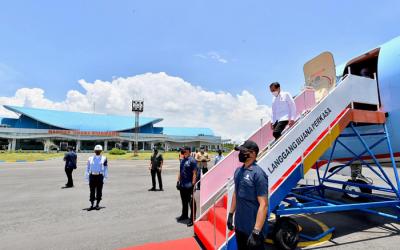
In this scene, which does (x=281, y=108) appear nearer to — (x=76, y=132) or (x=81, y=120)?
(x=76, y=132)

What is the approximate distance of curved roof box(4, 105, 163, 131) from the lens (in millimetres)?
87094

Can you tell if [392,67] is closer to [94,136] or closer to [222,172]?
[222,172]

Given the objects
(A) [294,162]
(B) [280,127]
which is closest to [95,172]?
(B) [280,127]

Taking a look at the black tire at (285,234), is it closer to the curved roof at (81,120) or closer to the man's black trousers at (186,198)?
the man's black trousers at (186,198)

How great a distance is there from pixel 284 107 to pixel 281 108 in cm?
8

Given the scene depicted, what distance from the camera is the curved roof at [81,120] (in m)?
87.1

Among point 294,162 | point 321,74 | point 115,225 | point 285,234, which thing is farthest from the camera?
point 321,74

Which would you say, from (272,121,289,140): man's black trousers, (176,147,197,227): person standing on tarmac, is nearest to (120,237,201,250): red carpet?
A: (176,147,197,227): person standing on tarmac

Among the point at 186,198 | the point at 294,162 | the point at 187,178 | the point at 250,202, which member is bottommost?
the point at 186,198

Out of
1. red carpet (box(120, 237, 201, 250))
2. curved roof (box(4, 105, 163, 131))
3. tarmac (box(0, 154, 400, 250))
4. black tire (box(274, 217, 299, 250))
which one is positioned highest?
curved roof (box(4, 105, 163, 131))

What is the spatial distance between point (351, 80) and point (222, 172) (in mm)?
4196

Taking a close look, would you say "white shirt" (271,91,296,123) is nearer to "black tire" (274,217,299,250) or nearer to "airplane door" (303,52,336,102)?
"airplane door" (303,52,336,102)

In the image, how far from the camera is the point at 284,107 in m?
5.73

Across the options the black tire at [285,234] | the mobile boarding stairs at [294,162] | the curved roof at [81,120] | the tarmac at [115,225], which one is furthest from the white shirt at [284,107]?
the curved roof at [81,120]
